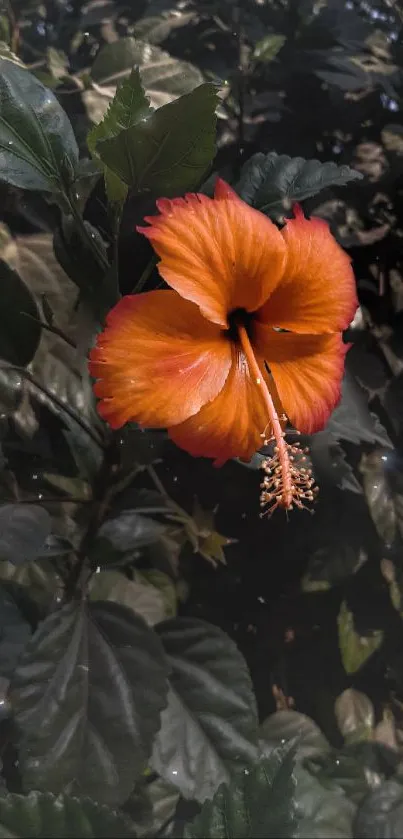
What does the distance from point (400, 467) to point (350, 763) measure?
0.95 feet

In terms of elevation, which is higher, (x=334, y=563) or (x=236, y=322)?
(x=236, y=322)

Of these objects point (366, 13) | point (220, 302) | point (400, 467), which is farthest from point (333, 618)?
point (366, 13)

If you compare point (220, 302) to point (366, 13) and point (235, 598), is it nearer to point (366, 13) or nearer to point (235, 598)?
point (235, 598)

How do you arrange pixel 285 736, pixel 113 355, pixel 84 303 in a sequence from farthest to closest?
1. pixel 285 736
2. pixel 84 303
3. pixel 113 355

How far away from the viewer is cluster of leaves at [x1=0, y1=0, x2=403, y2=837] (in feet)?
1.57

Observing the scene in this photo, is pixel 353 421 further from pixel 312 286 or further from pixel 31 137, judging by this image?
pixel 31 137

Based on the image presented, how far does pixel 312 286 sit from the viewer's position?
0.48m

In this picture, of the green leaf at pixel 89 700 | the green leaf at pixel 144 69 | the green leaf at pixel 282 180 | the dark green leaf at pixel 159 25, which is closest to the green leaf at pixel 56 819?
the green leaf at pixel 89 700

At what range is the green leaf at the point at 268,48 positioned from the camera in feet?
2.54

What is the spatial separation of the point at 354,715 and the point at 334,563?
0.16 meters

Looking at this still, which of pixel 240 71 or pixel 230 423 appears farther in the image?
pixel 240 71

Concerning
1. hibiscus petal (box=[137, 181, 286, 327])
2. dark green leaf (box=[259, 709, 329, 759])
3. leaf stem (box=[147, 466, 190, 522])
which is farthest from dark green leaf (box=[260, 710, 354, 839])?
hibiscus petal (box=[137, 181, 286, 327])

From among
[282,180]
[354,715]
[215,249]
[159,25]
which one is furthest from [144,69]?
[354,715]

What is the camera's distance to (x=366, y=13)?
33.4 inches
